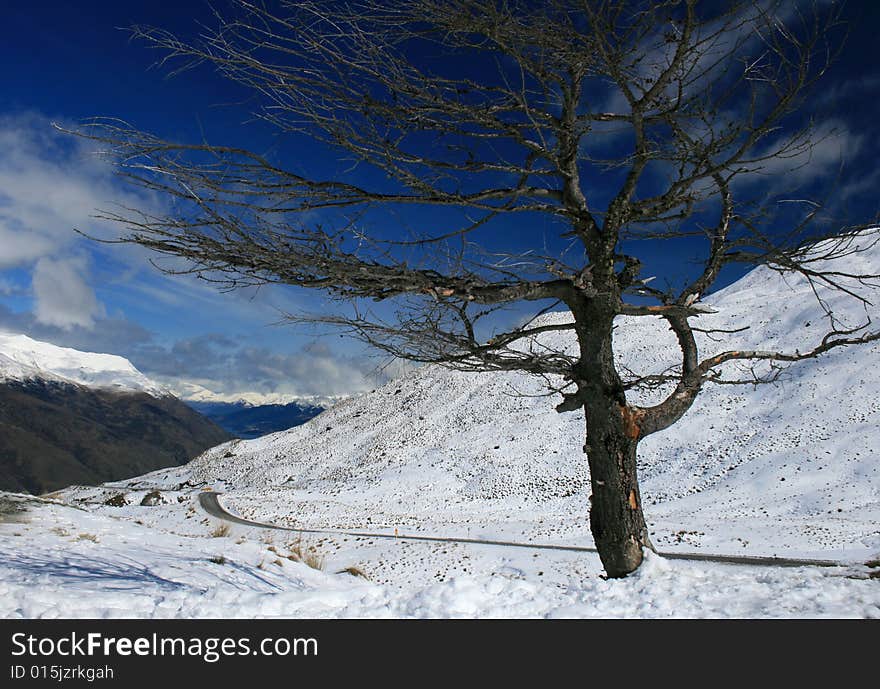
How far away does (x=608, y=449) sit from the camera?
534 centimetres

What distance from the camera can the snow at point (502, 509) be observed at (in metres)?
4.23

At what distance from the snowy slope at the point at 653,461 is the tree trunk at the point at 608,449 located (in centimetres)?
1083

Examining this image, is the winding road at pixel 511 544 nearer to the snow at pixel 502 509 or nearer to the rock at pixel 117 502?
the snow at pixel 502 509

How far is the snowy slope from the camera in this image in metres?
24.7

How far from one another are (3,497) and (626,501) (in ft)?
45.5

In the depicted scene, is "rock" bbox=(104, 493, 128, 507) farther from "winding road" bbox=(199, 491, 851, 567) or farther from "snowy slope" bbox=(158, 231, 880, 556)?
"snowy slope" bbox=(158, 231, 880, 556)

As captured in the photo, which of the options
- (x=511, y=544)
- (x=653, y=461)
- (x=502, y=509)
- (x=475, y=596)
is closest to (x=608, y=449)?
(x=475, y=596)

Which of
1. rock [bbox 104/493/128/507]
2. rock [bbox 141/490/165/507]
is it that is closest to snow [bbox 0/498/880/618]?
rock [bbox 104/493/128/507]

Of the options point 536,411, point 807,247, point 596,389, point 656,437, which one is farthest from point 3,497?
point 536,411

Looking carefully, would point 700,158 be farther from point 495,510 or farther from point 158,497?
point 158,497

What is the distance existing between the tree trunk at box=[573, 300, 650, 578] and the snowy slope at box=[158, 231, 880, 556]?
1083 cm

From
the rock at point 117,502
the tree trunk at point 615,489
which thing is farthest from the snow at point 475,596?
the rock at point 117,502

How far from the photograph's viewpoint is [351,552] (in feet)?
66.0

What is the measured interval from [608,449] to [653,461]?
33.1m
